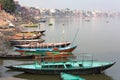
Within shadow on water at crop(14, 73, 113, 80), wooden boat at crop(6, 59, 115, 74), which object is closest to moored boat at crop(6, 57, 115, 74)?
wooden boat at crop(6, 59, 115, 74)

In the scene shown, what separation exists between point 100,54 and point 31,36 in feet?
68.1

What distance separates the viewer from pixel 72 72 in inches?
1361

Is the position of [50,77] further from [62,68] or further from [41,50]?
[41,50]

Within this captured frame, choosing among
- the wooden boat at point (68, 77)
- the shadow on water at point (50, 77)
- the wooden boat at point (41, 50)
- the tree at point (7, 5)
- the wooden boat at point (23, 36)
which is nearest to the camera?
the wooden boat at point (68, 77)

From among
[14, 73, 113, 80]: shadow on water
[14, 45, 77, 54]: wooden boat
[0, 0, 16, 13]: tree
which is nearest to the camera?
[14, 73, 113, 80]: shadow on water

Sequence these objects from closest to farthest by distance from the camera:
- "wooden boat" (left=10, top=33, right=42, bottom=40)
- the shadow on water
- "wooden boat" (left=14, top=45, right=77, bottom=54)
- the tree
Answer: the shadow on water → "wooden boat" (left=14, top=45, right=77, bottom=54) → "wooden boat" (left=10, top=33, right=42, bottom=40) → the tree

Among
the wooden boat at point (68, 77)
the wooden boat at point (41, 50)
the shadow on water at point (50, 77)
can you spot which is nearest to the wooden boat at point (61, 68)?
the shadow on water at point (50, 77)

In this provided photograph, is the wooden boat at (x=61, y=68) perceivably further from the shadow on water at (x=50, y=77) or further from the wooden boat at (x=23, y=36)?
the wooden boat at (x=23, y=36)

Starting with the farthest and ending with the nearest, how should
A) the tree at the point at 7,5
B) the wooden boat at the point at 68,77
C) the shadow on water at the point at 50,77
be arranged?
the tree at the point at 7,5 → the shadow on water at the point at 50,77 → the wooden boat at the point at 68,77

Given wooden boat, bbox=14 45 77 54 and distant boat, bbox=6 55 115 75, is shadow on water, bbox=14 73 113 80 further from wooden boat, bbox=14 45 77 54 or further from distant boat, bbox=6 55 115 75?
wooden boat, bbox=14 45 77 54

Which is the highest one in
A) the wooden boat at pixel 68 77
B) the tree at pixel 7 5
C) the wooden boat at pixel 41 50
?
the tree at pixel 7 5

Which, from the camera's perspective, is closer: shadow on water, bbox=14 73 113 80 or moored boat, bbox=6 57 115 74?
shadow on water, bbox=14 73 113 80

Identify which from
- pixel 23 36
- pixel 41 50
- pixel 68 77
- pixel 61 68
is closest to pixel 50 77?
pixel 61 68

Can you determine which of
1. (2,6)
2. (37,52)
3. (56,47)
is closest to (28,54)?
(37,52)
